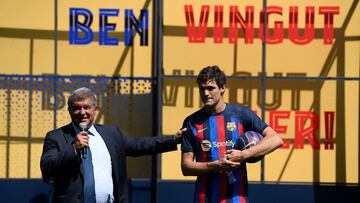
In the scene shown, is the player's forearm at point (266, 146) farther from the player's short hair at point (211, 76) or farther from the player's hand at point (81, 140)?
the player's hand at point (81, 140)

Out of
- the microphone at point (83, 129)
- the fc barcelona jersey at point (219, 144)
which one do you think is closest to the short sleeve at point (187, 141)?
the fc barcelona jersey at point (219, 144)

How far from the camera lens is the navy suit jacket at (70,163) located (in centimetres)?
516

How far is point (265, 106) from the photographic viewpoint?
934 cm

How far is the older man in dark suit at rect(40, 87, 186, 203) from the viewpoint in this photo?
203 inches

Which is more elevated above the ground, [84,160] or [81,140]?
[81,140]

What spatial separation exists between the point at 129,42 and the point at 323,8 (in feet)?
8.29

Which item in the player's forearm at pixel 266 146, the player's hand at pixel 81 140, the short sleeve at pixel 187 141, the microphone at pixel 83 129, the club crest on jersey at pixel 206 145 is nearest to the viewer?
the player's hand at pixel 81 140

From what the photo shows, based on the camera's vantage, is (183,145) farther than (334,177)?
No

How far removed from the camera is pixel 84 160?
5281 mm

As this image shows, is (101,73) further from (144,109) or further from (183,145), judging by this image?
(183,145)

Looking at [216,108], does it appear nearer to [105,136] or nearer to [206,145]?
[206,145]

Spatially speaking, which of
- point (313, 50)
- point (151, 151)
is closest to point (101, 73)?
point (313, 50)

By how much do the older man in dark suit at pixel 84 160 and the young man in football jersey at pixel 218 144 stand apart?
1.79ft

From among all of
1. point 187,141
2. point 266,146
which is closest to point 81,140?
point 187,141
